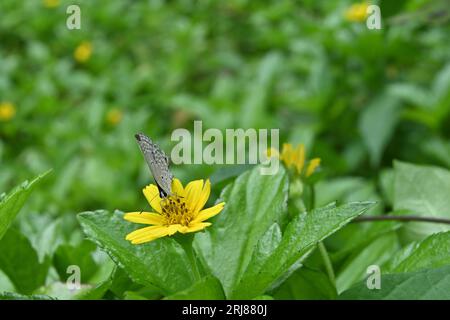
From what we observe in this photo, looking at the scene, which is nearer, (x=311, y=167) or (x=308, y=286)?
(x=308, y=286)

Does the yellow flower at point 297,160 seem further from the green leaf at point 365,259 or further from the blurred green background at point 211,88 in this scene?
the blurred green background at point 211,88

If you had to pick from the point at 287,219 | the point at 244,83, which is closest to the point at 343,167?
the point at 244,83

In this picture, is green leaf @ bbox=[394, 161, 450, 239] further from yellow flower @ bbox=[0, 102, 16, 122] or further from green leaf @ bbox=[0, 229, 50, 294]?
yellow flower @ bbox=[0, 102, 16, 122]

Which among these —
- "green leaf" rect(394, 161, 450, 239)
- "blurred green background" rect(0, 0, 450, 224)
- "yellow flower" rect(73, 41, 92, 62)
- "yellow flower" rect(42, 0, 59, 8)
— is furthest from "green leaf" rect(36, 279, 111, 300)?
"yellow flower" rect(42, 0, 59, 8)

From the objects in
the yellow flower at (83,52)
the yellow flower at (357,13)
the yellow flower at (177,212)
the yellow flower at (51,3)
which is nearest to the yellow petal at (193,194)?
the yellow flower at (177,212)

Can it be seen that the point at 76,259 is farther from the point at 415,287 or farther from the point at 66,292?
the point at 415,287

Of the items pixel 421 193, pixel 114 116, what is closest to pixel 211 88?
pixel 114 116
